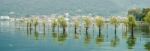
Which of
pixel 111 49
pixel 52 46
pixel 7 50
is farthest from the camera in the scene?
pixel 52 46

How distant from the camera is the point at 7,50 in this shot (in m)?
58.9

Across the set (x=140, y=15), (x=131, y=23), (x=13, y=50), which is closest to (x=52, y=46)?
(x=13, y=50)

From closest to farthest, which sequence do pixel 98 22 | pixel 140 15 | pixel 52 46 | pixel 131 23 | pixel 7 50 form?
1. pixel 7 50
2. pixel 52 46
3. pixel 131 23
4. pixel 98 22
5. pixel 140 15

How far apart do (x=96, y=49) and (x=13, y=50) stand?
12.5m

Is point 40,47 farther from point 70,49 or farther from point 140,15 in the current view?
point 140,15

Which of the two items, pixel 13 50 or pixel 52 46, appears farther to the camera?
pixel 52 46

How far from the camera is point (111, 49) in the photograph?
2164 inches

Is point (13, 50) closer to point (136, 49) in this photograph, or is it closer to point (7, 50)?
point (7, 50)

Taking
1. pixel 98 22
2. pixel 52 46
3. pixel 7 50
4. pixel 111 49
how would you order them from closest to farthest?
pixel 111 49 < pixel 7 50 < pixel 52 46 < pixel 98 22

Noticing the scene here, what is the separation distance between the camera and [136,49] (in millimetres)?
55250

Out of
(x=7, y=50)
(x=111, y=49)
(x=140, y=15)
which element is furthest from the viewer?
(x=140, y=15)

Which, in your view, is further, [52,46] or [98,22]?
[98,22]

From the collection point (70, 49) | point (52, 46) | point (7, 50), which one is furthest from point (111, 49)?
point (7, 50)

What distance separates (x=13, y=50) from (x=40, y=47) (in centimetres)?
484
